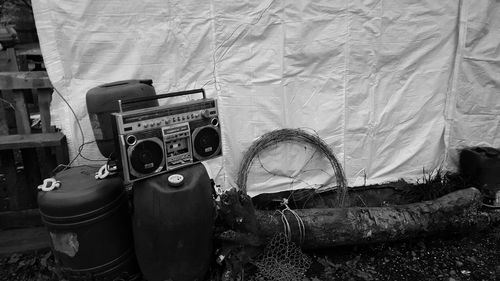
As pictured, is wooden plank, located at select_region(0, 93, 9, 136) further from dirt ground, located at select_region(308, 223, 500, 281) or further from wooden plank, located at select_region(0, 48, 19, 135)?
dirt ground, located at select_region(308, 223, 500, 281)

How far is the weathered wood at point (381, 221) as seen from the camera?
3154 millimetres

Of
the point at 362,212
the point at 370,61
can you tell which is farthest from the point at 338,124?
the point at 362,212

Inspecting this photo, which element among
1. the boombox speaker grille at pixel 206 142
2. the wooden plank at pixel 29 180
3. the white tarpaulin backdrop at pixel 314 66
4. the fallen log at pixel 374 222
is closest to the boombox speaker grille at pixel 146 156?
the boombox speaker grille at pixel 206 142

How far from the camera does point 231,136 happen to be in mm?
3656

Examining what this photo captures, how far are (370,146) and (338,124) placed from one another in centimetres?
49

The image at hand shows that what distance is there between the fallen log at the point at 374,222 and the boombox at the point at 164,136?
86cm

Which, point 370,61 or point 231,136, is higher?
point 370,61

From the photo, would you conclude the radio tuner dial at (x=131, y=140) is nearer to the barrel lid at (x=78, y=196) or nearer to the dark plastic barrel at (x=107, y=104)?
the dark plastic barrel at (x=107, y=104)

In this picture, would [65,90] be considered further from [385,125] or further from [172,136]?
[385,125]

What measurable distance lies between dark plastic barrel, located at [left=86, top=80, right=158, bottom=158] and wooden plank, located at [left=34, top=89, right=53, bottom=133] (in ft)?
2.92

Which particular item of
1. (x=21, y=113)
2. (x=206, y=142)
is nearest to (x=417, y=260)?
(x=206, y=142)

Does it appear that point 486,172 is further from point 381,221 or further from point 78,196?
point 78,196

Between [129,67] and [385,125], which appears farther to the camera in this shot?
[385,125]

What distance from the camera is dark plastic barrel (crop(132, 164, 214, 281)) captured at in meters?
2.45
